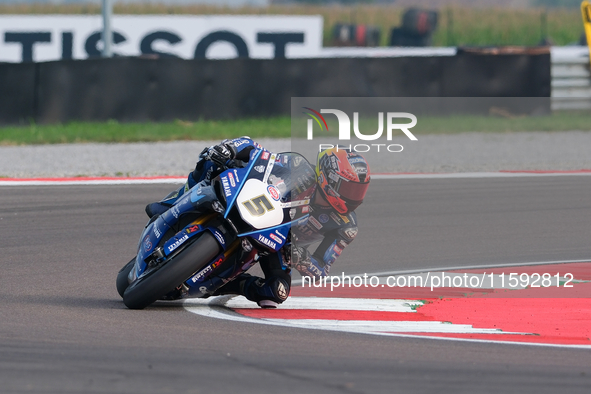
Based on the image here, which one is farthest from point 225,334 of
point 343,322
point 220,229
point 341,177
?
point 341,177

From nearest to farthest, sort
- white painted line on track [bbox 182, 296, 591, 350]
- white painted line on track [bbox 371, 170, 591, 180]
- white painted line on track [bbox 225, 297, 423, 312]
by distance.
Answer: white painted line on track [bbox 182, 296, 591, 350], white painted line on track [bbox 225, 297, 423, 312], white painted line on track [bbox 371, 170, 591, 180]

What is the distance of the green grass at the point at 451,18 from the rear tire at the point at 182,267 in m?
30.3

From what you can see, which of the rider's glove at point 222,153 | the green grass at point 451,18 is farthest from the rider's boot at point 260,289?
the green grass at point 451,18

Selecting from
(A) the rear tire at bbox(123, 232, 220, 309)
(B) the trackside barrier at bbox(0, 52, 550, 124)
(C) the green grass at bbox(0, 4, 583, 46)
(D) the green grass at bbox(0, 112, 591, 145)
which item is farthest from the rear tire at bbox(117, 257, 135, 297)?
(C) the green grass at bbox(0, 4, 583, 46)

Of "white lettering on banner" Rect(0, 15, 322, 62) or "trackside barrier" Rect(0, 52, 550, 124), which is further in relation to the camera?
"white lettering on banner" Rect(0, 15, 322, 62)

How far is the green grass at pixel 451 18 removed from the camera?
35031mm

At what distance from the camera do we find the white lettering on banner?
23.5 meters

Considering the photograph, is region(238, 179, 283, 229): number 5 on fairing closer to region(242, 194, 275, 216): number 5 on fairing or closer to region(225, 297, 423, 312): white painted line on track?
region(242, 194, 275, 216): number 5 on fairing

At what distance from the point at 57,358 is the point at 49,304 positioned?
157 centimetres

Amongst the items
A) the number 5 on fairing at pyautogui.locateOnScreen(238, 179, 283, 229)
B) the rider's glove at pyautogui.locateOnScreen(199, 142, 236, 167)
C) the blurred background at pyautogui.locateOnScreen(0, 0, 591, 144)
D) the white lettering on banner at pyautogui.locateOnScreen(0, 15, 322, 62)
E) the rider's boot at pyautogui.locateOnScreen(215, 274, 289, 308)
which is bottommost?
the rider's boot at pyautogui.locateOnScreen(215, 274, 289, 308)

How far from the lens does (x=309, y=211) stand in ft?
17.7

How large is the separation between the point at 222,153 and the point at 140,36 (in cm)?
1892

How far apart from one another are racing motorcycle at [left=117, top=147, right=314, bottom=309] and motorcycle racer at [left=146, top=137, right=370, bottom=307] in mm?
103

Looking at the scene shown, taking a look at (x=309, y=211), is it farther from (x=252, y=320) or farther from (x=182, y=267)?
(x=182, y=267)
